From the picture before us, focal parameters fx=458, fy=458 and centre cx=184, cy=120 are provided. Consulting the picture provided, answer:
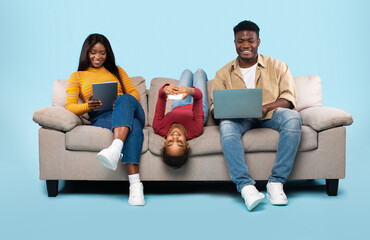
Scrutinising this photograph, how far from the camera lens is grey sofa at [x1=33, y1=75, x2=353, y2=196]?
9.69ft

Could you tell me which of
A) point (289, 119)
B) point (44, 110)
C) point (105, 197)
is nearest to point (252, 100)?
point (289, 119)

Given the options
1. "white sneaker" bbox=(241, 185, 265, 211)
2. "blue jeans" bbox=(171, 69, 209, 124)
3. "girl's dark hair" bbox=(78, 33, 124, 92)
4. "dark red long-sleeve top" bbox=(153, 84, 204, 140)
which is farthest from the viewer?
"blue jeans" bbox=(171, 69, 209, 124)

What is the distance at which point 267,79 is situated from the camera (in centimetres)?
326

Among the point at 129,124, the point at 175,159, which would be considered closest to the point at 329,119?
the point at 175,159

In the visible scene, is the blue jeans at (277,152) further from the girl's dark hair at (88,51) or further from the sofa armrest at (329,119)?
the girl's dark hair at (88,51)

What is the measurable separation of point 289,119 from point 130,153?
1022 millimetres

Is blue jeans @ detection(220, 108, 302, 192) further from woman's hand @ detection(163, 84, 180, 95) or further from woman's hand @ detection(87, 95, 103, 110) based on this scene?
woman's hand @ detection(87, 95, 103, 110)

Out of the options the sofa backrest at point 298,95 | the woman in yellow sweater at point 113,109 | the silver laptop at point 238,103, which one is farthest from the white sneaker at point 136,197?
the sofa backrest at point 298,95

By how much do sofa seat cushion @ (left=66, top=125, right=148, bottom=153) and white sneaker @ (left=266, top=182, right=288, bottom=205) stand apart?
2.74ft

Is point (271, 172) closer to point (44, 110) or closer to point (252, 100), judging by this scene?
point (252, 100)

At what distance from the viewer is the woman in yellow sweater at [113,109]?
2.80 metres

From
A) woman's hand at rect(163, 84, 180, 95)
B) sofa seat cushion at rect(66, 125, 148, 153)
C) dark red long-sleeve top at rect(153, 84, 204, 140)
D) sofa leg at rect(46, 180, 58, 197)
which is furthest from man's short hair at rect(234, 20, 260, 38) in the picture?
sofa leg at rect(46, 180, 58, 197)

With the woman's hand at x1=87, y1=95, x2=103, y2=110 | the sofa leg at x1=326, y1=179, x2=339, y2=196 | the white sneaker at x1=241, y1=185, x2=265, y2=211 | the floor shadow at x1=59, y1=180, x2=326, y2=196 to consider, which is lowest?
the floor shadow at x1=59, y1=180, x2=326, y2=196

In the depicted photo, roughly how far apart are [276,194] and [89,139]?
1230 mm
